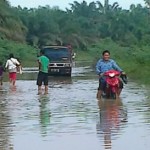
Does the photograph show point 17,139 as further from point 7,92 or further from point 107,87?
point 7,92

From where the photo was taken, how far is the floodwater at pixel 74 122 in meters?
10.5

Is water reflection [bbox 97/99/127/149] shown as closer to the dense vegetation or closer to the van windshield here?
the van windshield

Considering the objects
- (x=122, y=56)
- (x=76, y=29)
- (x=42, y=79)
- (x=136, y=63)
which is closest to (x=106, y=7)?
(x=76, y=29)

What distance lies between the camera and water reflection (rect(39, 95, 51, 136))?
41.4 feet

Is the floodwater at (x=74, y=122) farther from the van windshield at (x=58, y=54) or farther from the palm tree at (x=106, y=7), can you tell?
the palm tree at (x=106, y=7)

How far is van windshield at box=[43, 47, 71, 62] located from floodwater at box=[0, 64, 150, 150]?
1549 centimetres

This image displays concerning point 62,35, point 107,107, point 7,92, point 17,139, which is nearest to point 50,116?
point 107,107

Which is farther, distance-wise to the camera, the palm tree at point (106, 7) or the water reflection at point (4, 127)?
the palm tree at point (106, 7)

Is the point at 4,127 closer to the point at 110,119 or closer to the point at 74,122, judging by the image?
the point at 74,122

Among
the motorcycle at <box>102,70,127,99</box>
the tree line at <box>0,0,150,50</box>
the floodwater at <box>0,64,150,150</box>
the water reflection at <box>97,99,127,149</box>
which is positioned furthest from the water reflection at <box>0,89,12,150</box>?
the tree line at <box>0,0,150,50</box>

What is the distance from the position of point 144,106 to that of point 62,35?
3257 inches

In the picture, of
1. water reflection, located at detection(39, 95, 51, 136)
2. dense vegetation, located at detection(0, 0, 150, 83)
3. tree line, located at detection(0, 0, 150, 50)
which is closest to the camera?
water reflection, located at detection(39, 95, 51, 136)

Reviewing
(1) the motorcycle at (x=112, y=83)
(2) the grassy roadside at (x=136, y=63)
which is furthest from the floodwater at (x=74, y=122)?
(2) the grassy roadside at (x=136, y=63)

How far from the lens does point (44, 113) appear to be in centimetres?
1536
